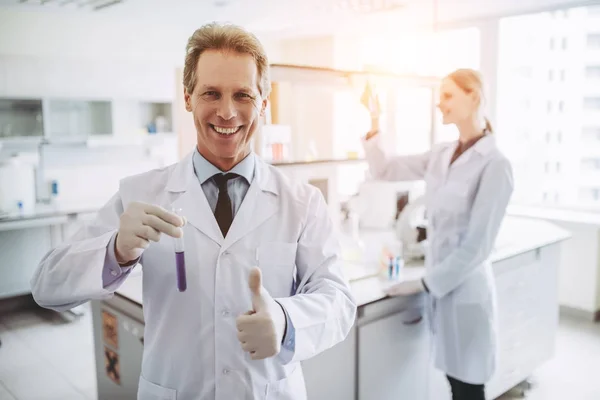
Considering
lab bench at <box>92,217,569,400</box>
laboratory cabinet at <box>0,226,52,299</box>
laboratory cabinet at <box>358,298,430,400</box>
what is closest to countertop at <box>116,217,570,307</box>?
lab bench at <box>92,217,569,400</box>

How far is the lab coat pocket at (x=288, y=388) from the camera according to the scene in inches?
47.4

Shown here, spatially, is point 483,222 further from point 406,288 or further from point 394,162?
point 394,162

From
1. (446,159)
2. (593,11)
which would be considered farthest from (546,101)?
(446,159)

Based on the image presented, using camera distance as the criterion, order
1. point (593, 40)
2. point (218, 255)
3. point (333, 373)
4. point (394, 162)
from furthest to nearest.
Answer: point (593, 40) → point (394, 162) → point (333, 373) → point (218, 255)

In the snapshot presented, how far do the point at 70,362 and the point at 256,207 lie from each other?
2.95 meters

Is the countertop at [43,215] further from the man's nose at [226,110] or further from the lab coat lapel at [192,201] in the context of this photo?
the man's nose at [226,110]

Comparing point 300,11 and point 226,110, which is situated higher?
point 300,11

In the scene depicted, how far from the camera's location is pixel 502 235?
3.17m

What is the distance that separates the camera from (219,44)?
1104 mm

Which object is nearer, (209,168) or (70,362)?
(209,168)

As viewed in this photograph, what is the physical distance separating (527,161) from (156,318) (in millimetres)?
4528

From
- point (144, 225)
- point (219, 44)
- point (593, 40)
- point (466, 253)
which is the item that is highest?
point (593, 40)

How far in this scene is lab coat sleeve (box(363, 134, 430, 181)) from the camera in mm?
2547

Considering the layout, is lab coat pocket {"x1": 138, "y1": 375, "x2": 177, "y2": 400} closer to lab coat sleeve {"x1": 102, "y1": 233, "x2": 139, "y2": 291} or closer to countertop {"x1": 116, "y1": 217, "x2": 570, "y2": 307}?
lab coat sleeve {"x1": 102, "y1": 233, "x2": 139, "y2": 291}
